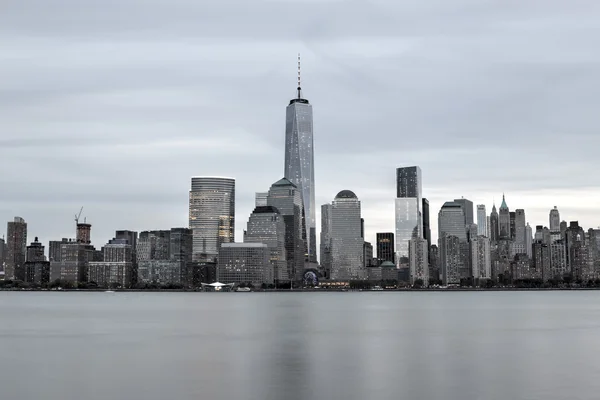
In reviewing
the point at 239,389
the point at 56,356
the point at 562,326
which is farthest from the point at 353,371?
the point at 562,326

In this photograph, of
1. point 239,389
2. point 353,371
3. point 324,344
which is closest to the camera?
point 239,389

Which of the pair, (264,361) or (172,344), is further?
(172,344)

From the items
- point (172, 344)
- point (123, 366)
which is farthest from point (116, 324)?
point (123, 366)

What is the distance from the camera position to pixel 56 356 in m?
73.1

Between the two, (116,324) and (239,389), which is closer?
(239,389)

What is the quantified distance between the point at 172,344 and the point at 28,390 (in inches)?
1340

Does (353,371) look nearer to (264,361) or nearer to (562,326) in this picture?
(264,361)

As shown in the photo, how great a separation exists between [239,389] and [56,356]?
29.2m

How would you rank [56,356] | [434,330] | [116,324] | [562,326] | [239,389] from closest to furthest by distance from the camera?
[239,389] → [56,356] → [434,330] → [562,326] → [116,324]

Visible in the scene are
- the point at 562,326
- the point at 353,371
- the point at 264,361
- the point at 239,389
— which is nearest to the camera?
the point at 239,389

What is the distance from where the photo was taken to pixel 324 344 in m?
84.5

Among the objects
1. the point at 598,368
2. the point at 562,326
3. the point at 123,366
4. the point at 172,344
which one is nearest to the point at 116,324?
the point at 172,344

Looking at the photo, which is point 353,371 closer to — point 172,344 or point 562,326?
point 172,344

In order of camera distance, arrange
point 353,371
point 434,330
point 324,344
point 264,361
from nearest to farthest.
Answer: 1. point 353,371
2. point 264,361
3. point 324,344
4. point 434,330
